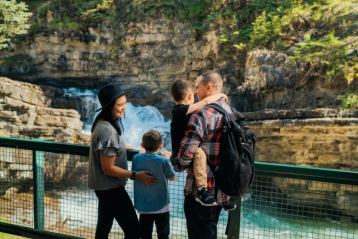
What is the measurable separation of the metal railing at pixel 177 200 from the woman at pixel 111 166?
0.57 m

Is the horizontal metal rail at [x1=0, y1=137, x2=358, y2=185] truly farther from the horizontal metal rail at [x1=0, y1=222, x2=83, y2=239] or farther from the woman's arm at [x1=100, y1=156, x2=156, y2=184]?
the horizontal metal rail at [x1=0, y1=222, x2=83, y2=239]

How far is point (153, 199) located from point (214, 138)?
1.04 metres

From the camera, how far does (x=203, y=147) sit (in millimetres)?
3525

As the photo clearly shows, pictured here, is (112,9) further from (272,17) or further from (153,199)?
(153,199)

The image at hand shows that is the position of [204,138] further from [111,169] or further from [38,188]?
[38,188]

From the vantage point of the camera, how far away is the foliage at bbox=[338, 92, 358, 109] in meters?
15.1

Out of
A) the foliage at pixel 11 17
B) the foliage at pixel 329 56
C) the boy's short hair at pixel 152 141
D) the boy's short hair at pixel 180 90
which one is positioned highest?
the foliage at pixel 11 17

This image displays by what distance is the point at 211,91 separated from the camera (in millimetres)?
3676

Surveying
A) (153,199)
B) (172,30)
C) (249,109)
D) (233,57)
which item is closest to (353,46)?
(249,109)

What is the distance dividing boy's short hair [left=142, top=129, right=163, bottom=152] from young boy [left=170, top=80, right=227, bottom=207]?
0.44 m

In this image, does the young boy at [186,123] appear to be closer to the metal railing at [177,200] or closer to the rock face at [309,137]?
the metal railing at [177,200]

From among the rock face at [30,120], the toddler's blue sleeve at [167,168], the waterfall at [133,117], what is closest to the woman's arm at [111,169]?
the toddler's blue sleeve at [167,168]

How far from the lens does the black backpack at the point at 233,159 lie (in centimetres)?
343

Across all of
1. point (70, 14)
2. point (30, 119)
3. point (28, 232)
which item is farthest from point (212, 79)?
point (70, 14)
